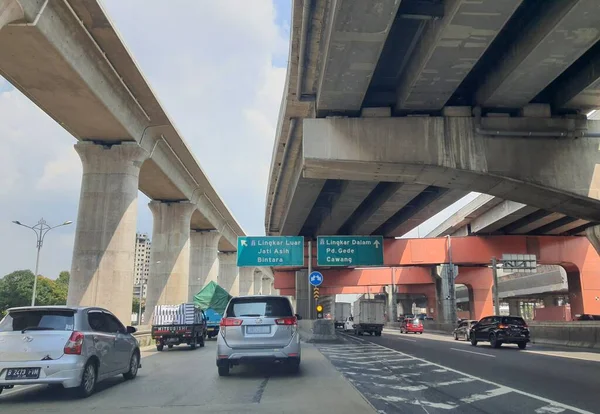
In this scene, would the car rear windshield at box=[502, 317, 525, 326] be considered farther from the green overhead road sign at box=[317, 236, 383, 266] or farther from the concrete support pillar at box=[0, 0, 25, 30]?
the concrete support pillar at box=[0, 0, 25, 30]

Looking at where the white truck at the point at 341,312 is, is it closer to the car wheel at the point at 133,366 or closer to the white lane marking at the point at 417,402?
the car wheel at the point at 133,366

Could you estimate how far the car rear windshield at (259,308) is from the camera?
11227mm

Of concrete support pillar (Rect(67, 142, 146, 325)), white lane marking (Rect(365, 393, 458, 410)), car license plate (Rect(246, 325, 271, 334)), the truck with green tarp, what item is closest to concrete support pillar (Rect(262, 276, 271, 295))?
the truck with green tarp

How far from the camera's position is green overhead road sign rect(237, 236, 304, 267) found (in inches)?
1310

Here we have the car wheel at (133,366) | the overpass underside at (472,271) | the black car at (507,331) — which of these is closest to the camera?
the car wheel at (133,366)

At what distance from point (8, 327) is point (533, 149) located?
14678 mm

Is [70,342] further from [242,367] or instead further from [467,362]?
[467,362]

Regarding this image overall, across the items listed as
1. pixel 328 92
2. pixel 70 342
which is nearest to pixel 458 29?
pixel 328 92

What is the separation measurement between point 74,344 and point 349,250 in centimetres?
2536

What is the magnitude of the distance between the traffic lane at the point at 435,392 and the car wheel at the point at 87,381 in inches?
199

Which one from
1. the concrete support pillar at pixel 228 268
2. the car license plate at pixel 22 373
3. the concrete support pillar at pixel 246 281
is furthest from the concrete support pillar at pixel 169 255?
the concrete support pillar at pixel 246 281

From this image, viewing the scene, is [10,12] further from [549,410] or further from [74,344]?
[549,410]

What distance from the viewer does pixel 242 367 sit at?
1352 cm

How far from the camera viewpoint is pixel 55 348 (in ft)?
28.3
